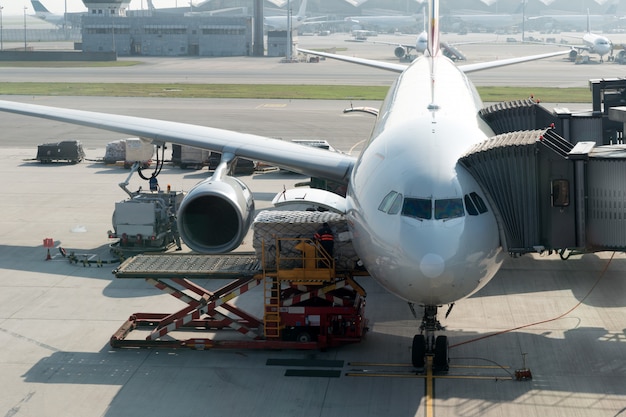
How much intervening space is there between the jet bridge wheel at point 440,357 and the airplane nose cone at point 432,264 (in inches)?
126

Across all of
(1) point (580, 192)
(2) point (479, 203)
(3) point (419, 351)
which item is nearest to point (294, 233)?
(3) point (419, 351)

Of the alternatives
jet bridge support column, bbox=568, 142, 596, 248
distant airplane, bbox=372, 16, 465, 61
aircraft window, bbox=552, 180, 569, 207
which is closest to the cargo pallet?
aircraft window, bbox=552, 180, 569, 207

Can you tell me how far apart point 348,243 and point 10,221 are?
16.6 metres

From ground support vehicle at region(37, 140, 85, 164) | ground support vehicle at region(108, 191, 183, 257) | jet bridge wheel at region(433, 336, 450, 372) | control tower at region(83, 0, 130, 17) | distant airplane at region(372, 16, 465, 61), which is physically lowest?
jet bridge wheel at region(433, 336, 450, 372)

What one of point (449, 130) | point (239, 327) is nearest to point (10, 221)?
point (239, 327)

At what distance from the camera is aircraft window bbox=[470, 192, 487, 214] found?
16853mm

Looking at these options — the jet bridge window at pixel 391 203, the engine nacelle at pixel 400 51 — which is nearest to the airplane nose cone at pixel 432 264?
the jet bridge window at pixel 391 203

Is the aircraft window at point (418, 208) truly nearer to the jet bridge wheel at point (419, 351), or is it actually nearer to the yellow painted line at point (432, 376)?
the jet bridge wheel at point (419, 351)

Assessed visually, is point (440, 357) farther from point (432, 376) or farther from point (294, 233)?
point (294, 233)

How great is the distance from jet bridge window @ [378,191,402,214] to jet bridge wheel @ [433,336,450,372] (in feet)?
10.6

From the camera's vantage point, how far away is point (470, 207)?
1666cm

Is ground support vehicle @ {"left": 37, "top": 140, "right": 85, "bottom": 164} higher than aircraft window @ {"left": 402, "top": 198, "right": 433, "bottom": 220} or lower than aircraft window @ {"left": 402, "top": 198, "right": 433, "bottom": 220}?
higher

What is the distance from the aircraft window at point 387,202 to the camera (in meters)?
16.9

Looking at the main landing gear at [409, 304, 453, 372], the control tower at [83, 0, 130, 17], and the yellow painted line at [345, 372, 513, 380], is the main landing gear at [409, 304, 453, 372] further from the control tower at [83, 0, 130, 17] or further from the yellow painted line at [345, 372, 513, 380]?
the control tower at [83, 0, 130, 17]
